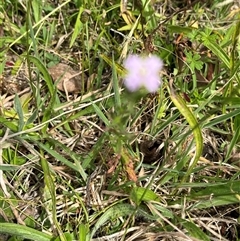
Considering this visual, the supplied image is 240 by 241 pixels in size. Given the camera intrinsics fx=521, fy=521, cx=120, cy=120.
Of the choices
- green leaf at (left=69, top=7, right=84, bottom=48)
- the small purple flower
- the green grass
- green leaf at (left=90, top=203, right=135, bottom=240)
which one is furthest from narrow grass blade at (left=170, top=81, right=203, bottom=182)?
green leaf at (left=69, top=7, right=84, bottom=48)

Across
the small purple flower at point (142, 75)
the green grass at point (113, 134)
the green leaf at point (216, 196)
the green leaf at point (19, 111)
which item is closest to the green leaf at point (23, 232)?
the green grass at point (113, 134)

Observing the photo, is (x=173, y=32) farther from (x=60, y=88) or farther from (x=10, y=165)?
(x=10, y=165)

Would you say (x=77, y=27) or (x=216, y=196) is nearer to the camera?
(x=216, y=196)

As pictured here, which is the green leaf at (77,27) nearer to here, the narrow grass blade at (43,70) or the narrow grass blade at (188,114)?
the narrow grass blade at (43,70)

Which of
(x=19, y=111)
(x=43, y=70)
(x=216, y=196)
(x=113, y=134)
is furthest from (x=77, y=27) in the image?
(x=216, y=196)

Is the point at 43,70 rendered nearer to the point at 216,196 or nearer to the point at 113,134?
the point at 113,134

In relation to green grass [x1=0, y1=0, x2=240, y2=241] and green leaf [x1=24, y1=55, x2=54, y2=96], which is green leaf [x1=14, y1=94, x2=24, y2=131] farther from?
green leaf [x1=24, y1=55, x2=54, y2=96]

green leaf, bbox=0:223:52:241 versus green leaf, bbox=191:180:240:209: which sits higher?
green leaf, bbox=191:180:240:209

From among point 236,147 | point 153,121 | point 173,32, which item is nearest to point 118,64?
point 153,121
